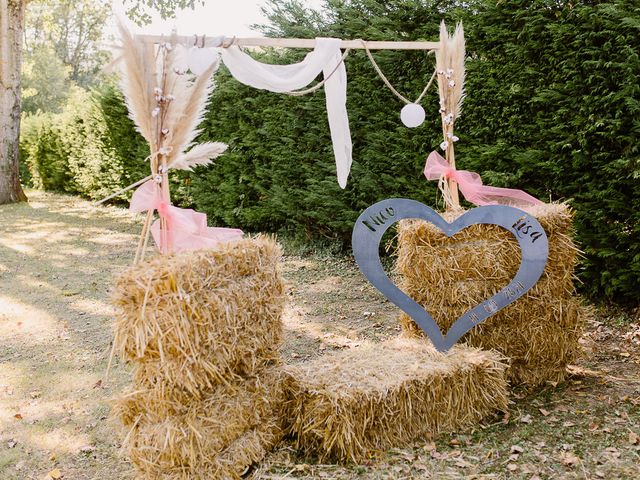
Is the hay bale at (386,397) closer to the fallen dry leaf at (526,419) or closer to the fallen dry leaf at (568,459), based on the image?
the fallen dry leaf at (526,419)

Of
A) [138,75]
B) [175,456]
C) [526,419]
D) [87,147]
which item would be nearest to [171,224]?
[138,75]

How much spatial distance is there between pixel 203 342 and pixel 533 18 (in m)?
4.05

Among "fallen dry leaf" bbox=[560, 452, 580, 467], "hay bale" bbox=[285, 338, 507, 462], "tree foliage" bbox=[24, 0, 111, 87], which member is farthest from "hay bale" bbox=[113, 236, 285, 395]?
"tree foliage" bbox=[24, 0, 111, 87]

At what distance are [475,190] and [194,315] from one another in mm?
2380

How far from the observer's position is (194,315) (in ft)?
8.10

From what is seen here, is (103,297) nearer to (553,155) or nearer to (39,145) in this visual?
(553,155)

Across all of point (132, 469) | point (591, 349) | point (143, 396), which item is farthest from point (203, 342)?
point (591, 349)

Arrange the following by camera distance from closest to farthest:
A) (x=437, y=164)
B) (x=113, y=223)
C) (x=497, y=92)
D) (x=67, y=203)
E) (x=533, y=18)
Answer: (x=437, y=164), (x=533, y=18), (x=497, y=92), (x=113, y=223), (x=67, y=203)

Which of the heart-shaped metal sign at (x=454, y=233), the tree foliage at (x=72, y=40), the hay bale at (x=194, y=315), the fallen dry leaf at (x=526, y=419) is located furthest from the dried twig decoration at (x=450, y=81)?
the tree foliage at (x=72, y=40)

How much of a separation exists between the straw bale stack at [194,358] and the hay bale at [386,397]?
30 centimetres

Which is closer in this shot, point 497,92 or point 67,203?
point 497,92

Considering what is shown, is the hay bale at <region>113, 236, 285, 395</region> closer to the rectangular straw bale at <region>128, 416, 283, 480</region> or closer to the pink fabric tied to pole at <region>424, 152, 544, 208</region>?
the rectangular straw bale at <region>128, 416, 283, 480</region>

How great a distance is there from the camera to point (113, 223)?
10617 mm

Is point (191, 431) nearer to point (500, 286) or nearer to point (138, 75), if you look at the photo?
point (138, 75)
